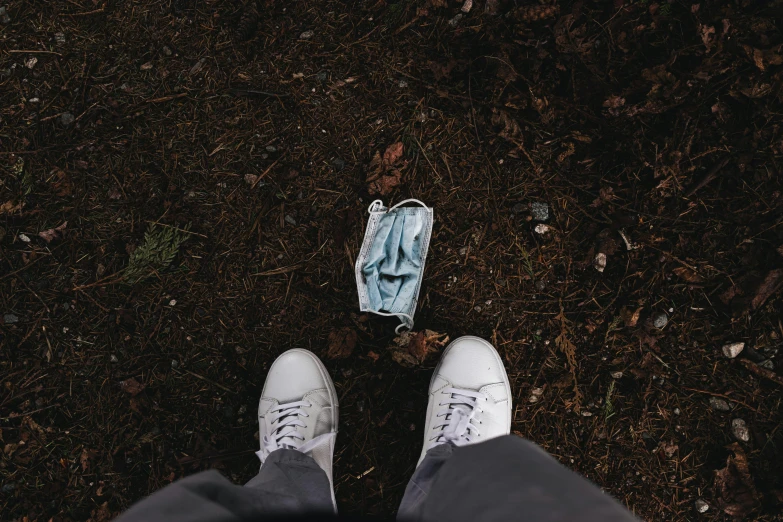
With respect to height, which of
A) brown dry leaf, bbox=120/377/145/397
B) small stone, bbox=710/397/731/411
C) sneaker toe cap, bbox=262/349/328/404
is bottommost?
brown dry leaf, bbox=120/377/145/397

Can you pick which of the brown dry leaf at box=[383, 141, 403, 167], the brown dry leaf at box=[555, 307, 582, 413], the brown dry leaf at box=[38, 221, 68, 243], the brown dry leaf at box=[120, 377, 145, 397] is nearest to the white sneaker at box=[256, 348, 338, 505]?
the brown dry leaf at box=[120, 377, 145, 397]

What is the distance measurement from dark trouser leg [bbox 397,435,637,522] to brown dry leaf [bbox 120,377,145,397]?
1.81m

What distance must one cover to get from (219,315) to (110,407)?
0.81m

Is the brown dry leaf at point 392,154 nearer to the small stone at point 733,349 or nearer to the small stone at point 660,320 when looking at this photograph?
the small stone at point 660,320

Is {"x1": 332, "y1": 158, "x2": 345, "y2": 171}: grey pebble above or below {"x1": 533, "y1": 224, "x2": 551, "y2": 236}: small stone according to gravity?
above

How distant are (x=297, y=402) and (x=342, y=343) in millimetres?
405

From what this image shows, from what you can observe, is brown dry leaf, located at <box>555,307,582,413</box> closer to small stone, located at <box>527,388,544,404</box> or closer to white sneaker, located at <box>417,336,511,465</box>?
small stone, located at <box>527,388,544,404</box>

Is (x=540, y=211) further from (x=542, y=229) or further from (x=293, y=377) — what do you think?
(x=293, y=377)

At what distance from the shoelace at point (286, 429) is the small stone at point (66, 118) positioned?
82.8 inches

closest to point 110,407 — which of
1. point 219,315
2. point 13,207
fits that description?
point 219,315

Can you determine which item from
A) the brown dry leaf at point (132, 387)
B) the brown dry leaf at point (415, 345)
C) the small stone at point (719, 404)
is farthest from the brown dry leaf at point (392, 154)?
the small stone at point (719, 404)

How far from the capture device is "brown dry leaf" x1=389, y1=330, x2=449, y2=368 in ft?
7.80

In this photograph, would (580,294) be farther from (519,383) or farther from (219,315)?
(219,315)

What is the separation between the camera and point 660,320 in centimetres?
225
